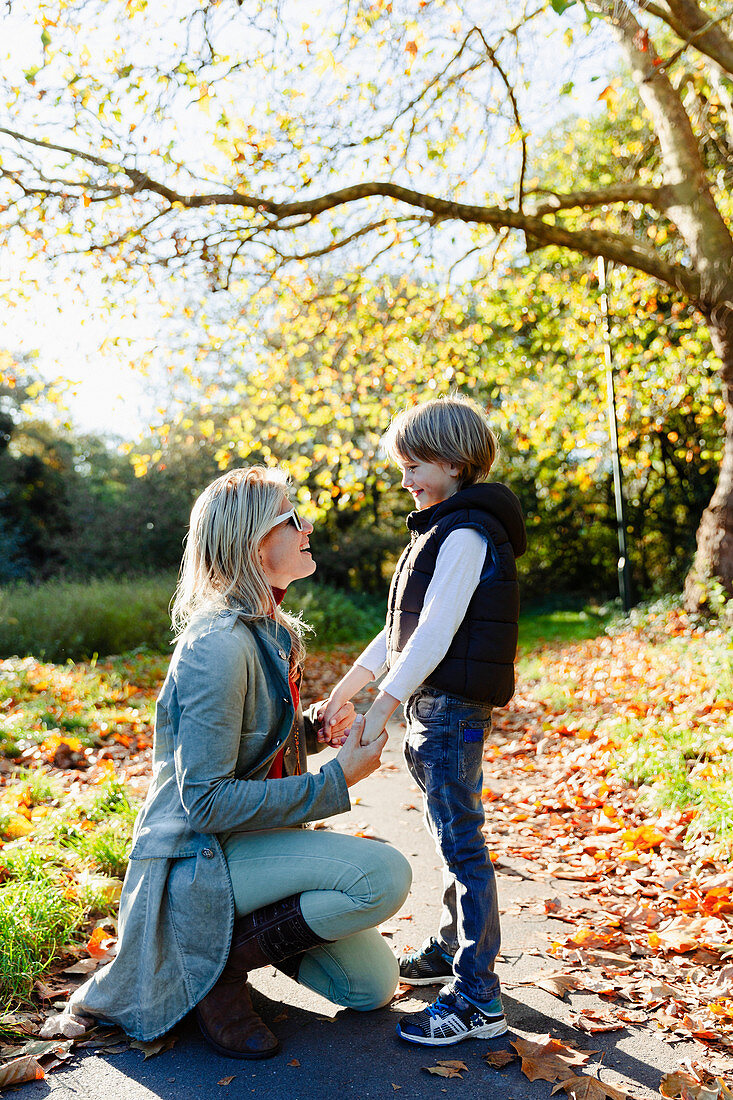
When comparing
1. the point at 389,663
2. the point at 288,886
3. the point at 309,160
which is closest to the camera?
the point at 288,886

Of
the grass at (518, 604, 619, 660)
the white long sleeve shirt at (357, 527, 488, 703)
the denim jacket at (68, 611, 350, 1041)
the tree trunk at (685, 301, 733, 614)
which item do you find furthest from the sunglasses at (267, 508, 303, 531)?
the grass at (518, 604, 619, 660)

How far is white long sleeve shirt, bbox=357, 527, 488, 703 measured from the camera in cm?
258

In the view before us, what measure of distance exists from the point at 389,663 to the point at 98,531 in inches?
625

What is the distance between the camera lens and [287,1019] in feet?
8.91

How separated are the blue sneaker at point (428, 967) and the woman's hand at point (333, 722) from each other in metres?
0.86

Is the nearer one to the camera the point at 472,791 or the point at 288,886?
the point at 288,886

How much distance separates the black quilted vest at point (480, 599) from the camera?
265 centimetres

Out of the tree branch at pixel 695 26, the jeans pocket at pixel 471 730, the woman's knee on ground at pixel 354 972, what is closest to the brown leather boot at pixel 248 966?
the woman's knee on ground at pixel 354 972

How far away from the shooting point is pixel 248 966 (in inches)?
97.1

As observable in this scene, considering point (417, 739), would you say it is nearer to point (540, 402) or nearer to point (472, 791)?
point (472, 791)

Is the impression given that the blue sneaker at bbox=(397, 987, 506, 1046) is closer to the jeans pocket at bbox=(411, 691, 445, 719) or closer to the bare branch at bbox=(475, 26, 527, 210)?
the jeans pocket at bbox=(411, 691, 445, 719)

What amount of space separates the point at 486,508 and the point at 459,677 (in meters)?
0.58

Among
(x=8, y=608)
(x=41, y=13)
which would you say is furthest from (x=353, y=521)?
(x=41, y=13)

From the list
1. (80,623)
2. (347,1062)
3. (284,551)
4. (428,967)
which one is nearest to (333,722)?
(284,551)
